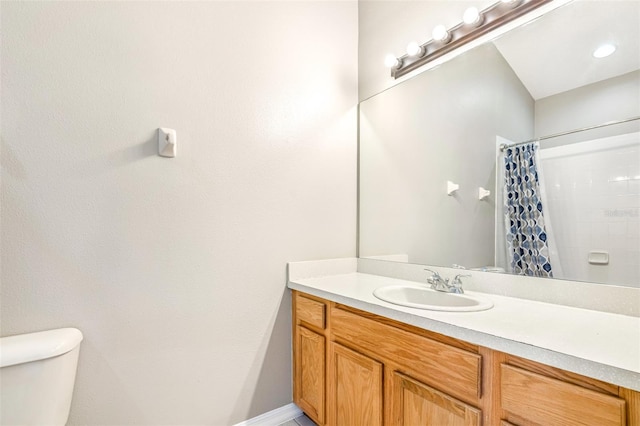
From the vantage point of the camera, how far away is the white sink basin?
1.20 metres

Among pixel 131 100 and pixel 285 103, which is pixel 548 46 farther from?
pixel 131 100

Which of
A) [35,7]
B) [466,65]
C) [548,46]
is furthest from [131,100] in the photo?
[548,46]

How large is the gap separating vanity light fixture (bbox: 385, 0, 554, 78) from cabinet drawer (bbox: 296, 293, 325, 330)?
4.76ft

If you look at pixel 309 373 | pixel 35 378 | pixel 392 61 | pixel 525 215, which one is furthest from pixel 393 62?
pixel 35 378

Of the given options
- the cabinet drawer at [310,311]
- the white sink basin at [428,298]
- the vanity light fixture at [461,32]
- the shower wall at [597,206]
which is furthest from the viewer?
the cabinet drawer at [310,311]

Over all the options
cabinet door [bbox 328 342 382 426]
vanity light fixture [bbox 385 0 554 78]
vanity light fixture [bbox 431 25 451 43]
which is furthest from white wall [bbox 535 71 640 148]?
cabinet door [bbox 328 342 382 426]

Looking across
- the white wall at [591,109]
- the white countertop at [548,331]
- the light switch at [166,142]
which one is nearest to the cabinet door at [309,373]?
the white countertop at [548,331]

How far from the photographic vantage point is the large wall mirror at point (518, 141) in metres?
1.06

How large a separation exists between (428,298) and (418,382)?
472 mm

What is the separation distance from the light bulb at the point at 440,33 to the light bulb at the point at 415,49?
4.1 inches

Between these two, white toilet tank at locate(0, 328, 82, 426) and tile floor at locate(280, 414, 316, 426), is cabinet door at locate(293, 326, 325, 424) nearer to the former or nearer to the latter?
tile floor at locate(280, 414, 316, 426)

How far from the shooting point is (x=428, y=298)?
1.44 meters

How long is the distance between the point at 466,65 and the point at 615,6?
Result: 0.55 meters

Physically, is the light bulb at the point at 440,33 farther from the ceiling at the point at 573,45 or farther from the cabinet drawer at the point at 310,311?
the cabinet drawer at the point at 310,311
